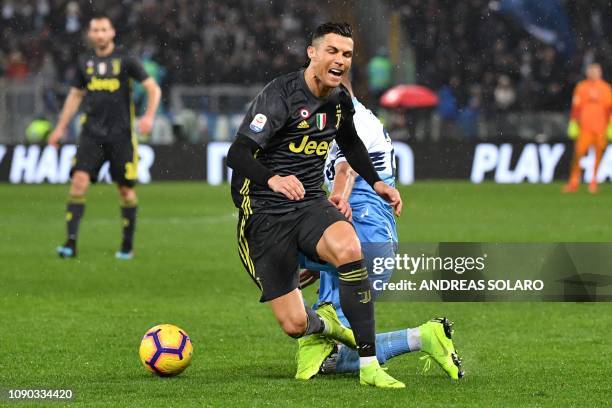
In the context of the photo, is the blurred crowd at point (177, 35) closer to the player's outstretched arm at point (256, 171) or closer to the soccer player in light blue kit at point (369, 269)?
the soccer player in light blue kit at point (369, 269)

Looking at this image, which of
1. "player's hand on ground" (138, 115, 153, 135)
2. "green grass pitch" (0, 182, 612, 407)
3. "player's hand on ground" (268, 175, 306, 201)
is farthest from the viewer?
"player's hand on ground" (138, 115, 153, 135)

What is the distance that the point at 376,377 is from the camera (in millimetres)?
6387

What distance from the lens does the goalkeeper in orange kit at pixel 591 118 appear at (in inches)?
829

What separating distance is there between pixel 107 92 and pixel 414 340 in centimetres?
651

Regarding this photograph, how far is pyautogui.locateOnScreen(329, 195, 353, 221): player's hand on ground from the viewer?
7.00 metres

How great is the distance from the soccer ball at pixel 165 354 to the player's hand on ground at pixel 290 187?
1109 mm

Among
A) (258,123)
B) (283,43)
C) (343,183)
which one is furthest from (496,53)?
(258,123)

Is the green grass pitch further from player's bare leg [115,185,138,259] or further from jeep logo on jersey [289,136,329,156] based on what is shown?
jeep logo on jersey [289,136,329,156]

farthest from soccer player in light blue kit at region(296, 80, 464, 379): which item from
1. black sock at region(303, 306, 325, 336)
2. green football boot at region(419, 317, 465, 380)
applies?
black sock at region(303, 306, 325, 336)

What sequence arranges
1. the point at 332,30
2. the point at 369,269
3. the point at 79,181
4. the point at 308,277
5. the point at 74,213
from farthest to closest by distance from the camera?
1. the point at 74,213
2. the point at 79,181
3. the point at 308,277
4. the point at 369,269
5. the point at 332,30

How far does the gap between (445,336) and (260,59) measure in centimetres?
2137

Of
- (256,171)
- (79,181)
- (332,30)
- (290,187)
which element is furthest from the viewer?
(79,181)

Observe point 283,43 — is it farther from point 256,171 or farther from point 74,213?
point 256,171

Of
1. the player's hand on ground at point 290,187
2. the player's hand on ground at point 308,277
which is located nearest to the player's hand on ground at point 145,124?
the player's hand on ground at point 308,277
